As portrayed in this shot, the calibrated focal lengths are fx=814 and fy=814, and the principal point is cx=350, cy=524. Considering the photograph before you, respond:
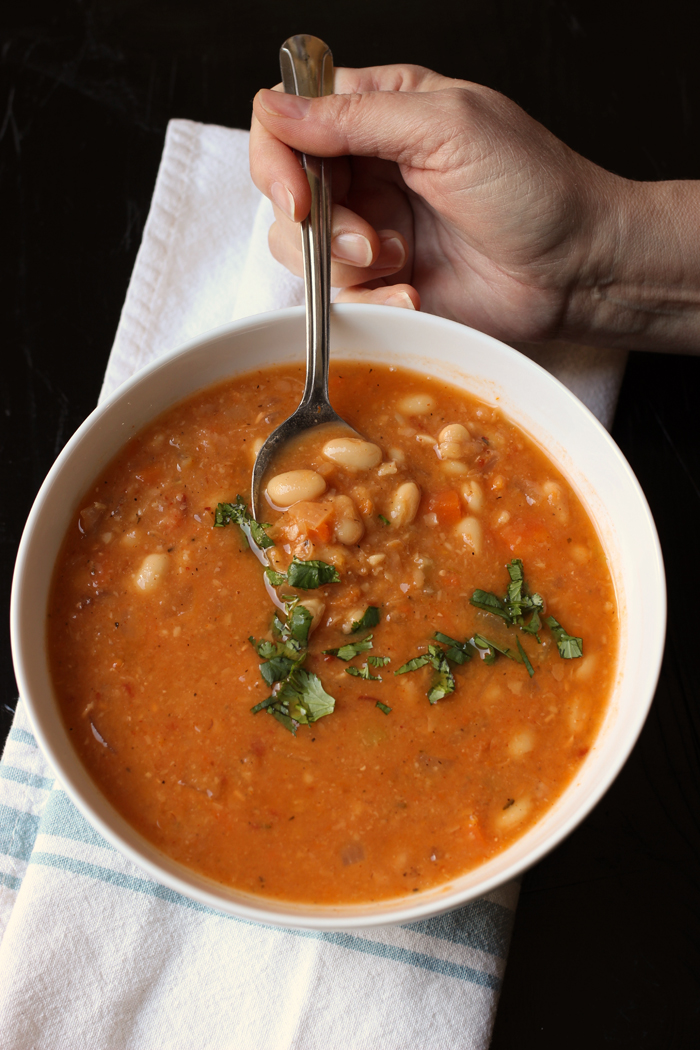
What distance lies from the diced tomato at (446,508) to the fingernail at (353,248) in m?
0.91

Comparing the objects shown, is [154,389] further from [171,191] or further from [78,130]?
[78,130]

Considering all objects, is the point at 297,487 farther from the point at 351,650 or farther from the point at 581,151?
the point at 581,151

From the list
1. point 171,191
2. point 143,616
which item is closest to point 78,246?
point 171,191

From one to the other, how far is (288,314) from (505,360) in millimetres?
670

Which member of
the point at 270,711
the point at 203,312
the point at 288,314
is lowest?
the point at 270,711

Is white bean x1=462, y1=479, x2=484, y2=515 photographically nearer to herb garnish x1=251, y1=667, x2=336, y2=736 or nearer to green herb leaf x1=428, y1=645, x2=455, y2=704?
green herb leaf x1=428, y1=645, x2=455, y2=704

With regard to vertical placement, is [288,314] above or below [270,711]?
above

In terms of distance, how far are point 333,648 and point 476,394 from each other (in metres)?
0.95

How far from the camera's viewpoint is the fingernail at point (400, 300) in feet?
8.81

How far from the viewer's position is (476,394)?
8.54 feet

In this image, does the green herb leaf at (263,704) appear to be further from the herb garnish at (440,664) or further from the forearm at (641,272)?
the forearm at (641,272)

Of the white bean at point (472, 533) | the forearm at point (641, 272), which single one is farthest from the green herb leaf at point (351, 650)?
the forearm at point (641, 272)

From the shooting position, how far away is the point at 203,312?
3.00 meters

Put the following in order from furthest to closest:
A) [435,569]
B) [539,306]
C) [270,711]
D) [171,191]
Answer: [171,191] → [539,306] → [435,569] → [270,711]
